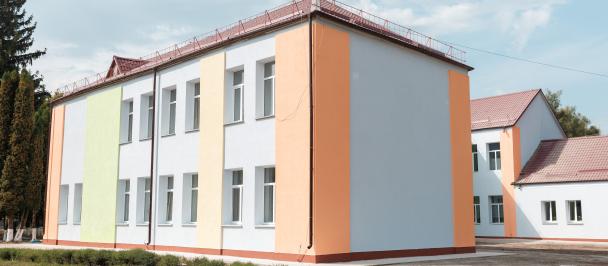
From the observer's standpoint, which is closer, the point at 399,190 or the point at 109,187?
the point at 399,190

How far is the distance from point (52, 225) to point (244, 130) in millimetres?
15482

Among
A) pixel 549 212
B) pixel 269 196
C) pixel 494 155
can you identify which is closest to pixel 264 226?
pixel 269 196

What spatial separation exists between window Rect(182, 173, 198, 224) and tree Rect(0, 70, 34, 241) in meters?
15.9

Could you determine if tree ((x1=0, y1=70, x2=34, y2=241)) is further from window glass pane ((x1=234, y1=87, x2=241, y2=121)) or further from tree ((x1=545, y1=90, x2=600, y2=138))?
tree ((x1=545, y1=90, x2=600, y2=138))

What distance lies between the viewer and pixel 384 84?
1941cm

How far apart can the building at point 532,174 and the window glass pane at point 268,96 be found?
20847mm

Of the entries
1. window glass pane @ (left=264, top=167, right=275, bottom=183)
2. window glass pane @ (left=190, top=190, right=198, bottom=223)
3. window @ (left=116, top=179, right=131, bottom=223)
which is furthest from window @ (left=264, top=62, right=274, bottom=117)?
window @ (left=116, top=179, right=131, bottom=223)

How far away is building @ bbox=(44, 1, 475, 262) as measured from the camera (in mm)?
17172

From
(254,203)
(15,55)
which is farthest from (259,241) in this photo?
(15,55)

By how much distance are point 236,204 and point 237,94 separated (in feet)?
12.8

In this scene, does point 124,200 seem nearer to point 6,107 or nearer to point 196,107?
point 196,107

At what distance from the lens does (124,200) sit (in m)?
25.2

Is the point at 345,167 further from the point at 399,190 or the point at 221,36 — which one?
the point at 221,36

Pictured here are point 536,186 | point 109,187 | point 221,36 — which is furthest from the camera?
point 536,186
